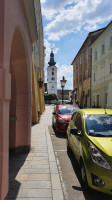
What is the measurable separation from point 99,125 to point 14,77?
2.91m

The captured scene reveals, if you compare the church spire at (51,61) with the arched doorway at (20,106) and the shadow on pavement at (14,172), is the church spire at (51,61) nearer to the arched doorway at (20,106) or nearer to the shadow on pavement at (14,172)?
the arched doorway at (20,106)

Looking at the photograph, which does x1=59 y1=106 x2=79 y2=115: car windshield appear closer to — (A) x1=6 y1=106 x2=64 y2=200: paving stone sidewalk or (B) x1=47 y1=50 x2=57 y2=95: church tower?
(A) x1=6 y1=106 x2=64 y2=200: paving stone sidewalk

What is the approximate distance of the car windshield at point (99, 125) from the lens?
3.88 metres

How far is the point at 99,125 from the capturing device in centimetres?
421

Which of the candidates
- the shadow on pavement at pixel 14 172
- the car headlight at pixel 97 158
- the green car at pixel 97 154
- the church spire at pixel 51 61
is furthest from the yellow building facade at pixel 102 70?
the church spire at pixel 51 61

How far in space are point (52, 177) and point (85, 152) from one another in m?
1.15

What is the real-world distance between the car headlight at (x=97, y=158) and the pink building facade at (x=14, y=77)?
1.58 meters

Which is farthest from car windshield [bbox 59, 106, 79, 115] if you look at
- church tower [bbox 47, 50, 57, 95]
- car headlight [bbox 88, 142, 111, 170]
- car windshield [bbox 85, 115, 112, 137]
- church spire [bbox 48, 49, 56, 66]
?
church spire [bbox 48, 49, 56, 66]

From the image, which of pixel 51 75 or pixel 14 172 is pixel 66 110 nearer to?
pixel 14 172

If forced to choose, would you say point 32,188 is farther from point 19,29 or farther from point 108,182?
point 19,29

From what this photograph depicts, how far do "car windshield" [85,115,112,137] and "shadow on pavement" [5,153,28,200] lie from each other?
6.31 ft

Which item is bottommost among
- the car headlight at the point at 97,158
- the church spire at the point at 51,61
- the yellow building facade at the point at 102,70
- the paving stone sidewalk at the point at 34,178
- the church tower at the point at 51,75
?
the paving stone sidewalk at the point at 34,178

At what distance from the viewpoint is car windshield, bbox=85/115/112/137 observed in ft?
12.7

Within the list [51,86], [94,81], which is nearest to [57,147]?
[94,81]
